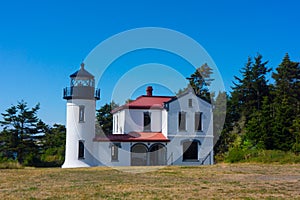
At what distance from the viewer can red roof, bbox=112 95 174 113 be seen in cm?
2984

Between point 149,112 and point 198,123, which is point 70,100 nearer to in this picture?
point 149,112

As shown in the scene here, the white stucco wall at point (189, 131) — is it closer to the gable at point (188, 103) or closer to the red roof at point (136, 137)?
the gable at point (188, 103)

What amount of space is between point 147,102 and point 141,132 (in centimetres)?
251

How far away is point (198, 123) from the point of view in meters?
30.0

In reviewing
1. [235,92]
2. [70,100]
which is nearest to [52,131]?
[70,100]

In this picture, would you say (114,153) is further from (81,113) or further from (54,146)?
(54,146)

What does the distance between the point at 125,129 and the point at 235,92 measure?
1795 centimetres

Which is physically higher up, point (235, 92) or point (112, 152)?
point (235, 92)

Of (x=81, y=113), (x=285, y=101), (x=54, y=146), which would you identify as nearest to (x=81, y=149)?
(x=81, y=113)

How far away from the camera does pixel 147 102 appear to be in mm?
30750

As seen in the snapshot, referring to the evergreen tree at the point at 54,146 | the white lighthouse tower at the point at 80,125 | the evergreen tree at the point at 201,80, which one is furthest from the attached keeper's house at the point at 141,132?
the evergreen tree at the point at 201,80

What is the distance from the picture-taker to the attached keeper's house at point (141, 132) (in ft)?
92.3

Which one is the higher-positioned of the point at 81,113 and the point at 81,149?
the point at 81,113

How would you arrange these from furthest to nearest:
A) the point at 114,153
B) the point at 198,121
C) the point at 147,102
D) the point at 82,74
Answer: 1. the point at 147,102
2. the point at 198,121
3. the point at 82,74
4. the point at 114,153
